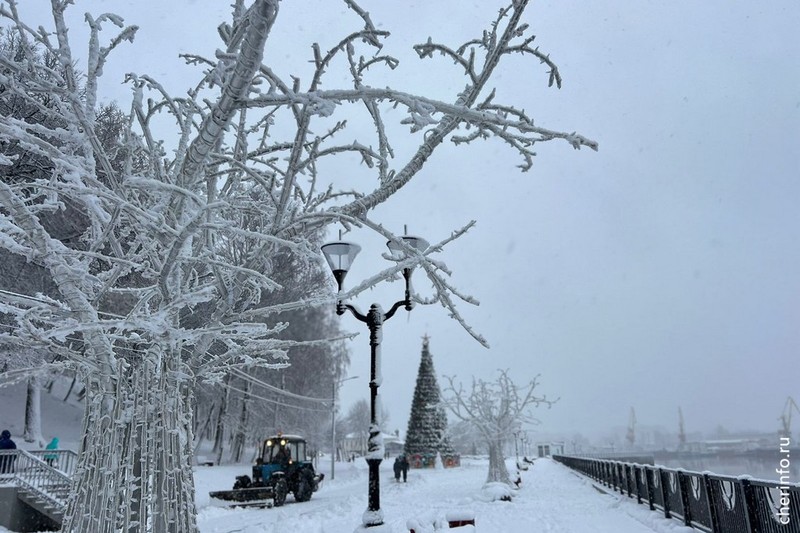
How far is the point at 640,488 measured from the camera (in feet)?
46.8

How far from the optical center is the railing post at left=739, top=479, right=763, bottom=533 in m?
7.30

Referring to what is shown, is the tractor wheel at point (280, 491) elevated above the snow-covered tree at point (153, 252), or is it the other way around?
the snow-covered tree at point (153, 252)

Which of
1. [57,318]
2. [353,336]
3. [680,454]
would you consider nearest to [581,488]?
[353,336]

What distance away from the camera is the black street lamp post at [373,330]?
6.38 metres

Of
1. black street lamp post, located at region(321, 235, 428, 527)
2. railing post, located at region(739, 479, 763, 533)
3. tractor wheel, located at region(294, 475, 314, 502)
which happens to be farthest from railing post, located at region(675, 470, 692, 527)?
tractor wheel, located at region(294, 475, 314, 502)

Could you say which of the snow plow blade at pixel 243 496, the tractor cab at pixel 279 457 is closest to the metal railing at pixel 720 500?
the snow plow blade at pixel 243 496

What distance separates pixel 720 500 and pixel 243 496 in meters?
12.8

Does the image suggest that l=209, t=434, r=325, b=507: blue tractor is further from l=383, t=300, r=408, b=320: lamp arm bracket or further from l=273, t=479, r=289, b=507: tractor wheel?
l=383, t=300, r=408, b=320: lamp arm bracket

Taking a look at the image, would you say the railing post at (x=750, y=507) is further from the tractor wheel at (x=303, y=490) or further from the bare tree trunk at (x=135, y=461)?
the tractor wheel at (x=303, y=490)

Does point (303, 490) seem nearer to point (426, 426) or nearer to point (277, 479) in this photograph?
point (277, 479)

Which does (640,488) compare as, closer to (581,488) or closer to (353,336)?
(581,488)

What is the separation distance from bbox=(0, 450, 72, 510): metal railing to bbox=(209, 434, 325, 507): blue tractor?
15.6 feet

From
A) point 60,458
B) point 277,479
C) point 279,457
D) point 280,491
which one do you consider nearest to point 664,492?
point 280,491

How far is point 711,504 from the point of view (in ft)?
28.9
